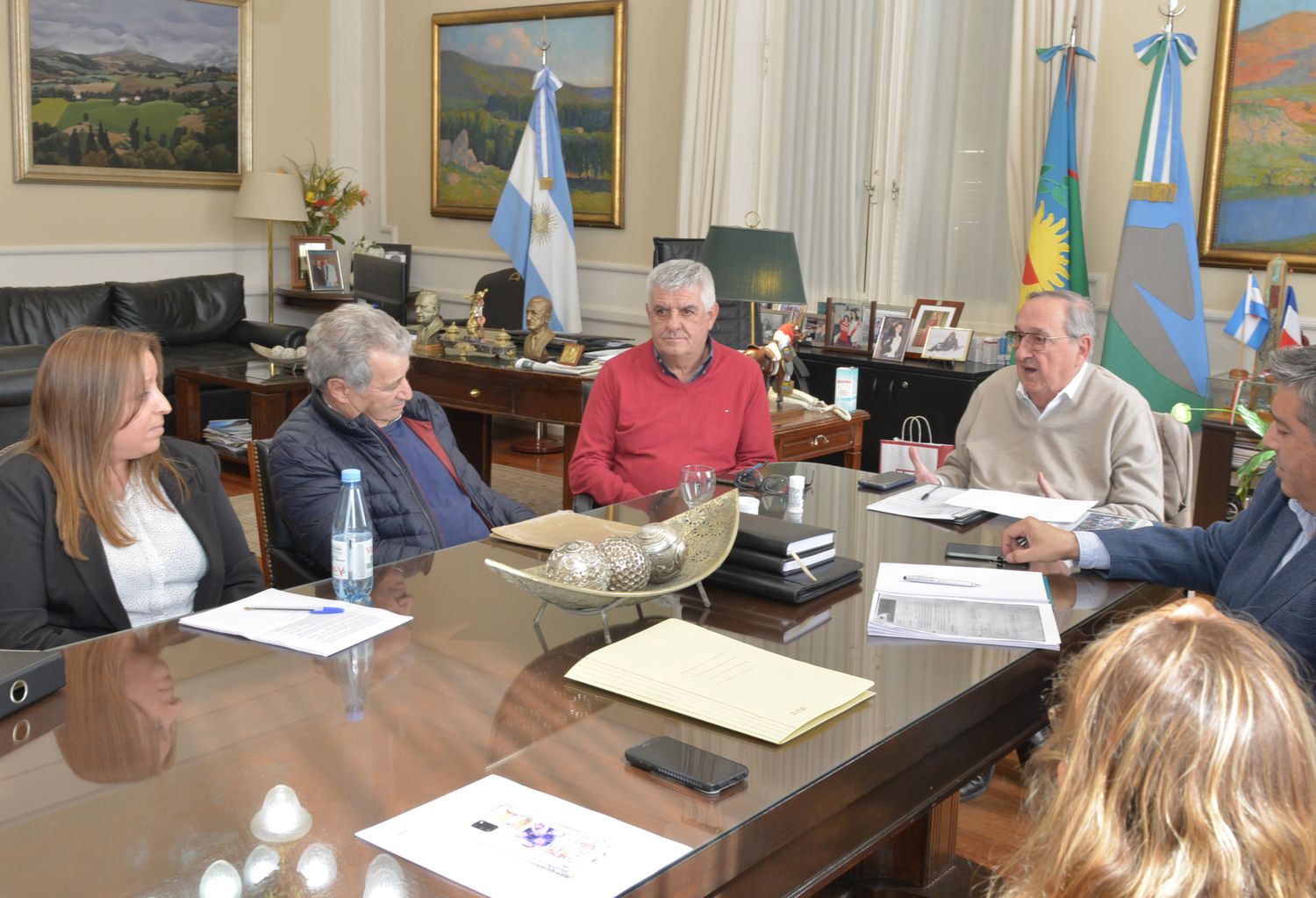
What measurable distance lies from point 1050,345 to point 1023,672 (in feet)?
5.16

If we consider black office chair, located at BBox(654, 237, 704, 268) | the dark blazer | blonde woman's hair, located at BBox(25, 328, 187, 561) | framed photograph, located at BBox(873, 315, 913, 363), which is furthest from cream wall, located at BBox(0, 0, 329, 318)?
the dark blazer

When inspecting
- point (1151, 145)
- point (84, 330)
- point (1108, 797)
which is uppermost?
point (1151, 145)

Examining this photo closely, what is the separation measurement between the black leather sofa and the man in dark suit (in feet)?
17.6

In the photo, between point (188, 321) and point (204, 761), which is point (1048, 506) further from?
point (188, 321)

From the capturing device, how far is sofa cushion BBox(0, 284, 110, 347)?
21.6ft

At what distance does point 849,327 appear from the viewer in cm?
600

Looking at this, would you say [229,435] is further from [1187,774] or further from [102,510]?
[1187,774]

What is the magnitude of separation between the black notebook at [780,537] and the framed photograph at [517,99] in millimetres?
5155

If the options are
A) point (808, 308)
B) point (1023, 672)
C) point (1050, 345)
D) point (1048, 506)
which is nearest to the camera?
point (1023, 672)

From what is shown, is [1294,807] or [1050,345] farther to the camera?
[1050,345]

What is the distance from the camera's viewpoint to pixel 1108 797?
91cm

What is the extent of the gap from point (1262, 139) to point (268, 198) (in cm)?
558

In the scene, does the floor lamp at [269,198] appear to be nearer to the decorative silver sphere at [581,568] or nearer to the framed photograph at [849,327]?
the framed photograph at [849,327]

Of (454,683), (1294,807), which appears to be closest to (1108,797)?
(1294,807)
